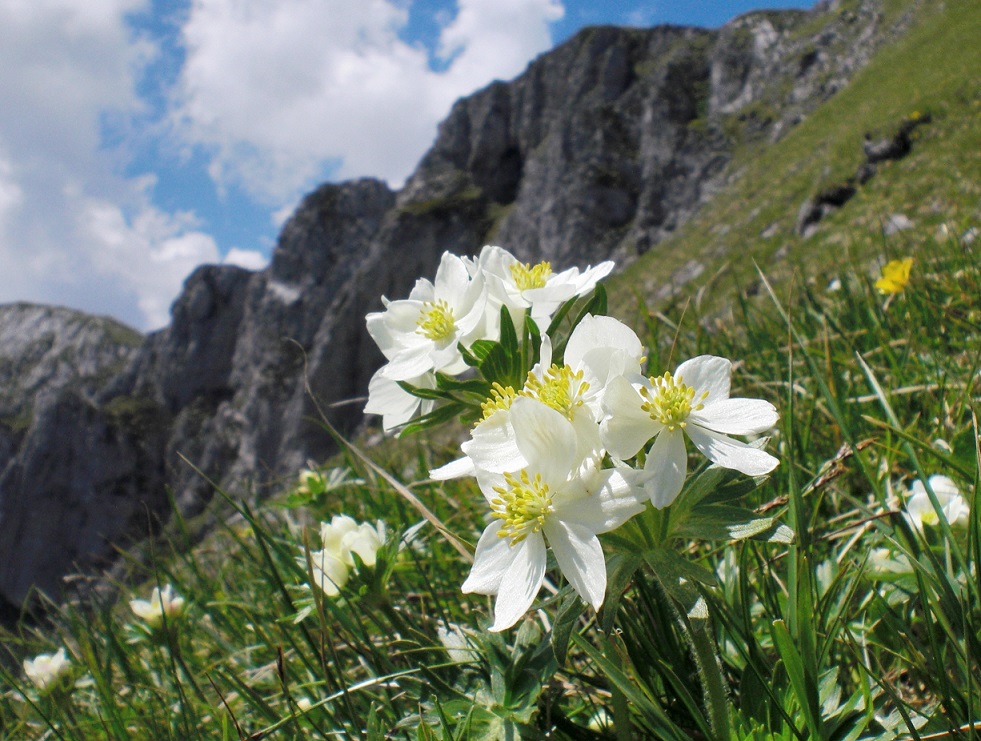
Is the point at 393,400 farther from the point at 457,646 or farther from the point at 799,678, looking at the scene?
the point at 799,678

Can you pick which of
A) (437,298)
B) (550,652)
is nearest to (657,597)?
(550,652)

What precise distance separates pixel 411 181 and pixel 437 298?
97.2 metres

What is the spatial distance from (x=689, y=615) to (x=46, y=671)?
2.53m

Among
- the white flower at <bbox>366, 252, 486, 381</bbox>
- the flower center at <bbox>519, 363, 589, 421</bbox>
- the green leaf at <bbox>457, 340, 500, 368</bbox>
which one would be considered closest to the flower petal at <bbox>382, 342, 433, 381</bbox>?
the white flower at <bbox>366, 252, 486, 381</bbox>

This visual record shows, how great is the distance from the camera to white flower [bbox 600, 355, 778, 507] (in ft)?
2.83

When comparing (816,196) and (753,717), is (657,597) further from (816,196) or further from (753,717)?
→ (816,196)

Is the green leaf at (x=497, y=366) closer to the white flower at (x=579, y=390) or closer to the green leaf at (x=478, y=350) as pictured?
the green leaf at (x=478, y=350)

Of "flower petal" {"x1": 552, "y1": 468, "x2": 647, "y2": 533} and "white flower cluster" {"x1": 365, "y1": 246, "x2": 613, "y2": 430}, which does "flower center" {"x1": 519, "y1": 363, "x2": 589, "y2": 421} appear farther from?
"white flower cluster" {"x1": 365, "y1": 246, "x2": 613, "y2": 430}

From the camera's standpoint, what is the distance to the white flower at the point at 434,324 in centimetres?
125

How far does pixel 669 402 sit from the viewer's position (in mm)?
930

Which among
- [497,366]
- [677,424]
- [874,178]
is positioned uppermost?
[874,178]

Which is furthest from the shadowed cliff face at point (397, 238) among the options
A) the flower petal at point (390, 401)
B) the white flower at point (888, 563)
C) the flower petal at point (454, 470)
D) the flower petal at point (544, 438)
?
the flower petal at point (544, 438)

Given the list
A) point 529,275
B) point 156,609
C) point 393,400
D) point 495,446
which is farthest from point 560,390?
point 156,609

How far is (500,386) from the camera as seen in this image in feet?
3.64
